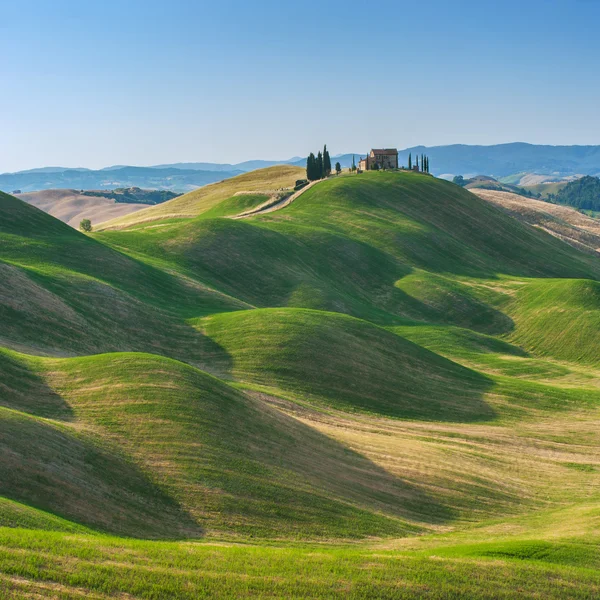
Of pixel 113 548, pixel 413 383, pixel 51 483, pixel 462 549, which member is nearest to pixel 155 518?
pixel 51 483

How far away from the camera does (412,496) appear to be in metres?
39.1

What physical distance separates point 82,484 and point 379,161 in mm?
141891

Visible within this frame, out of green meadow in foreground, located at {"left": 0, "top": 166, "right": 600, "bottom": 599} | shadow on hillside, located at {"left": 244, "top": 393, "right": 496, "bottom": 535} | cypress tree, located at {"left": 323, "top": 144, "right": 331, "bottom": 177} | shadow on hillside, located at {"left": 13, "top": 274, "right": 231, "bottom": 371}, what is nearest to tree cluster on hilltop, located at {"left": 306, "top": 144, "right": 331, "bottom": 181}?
cypress tree, located at {"left": 323, "top": 144, "right": 331, "bottom": 177}

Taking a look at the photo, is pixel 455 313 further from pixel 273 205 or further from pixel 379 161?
pixel 379 161

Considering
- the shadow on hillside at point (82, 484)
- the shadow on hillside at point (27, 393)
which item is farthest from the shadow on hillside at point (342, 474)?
the shadow on hillside at point (27, 393)

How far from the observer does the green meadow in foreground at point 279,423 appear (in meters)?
25.4

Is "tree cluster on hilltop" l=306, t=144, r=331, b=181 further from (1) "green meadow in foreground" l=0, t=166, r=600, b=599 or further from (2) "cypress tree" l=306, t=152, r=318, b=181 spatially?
(1) "green meadow in foreground" l=0, t=166, r=600, b=599

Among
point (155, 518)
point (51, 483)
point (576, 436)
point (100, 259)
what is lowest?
point (576, 436)

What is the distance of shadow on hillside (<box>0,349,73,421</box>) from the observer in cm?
3838

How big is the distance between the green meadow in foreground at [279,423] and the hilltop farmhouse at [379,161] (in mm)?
Result: 60580

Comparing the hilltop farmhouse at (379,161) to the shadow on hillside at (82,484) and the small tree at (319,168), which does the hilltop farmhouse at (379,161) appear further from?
the shadow on hillside at (82,484)

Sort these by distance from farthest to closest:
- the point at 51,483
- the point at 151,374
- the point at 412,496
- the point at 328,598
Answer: the point at 151,374 → the point at 412,496 → the point at 51,483 → the point at 328,598

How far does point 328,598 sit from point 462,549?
9.26 meters

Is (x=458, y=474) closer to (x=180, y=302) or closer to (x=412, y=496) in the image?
(x=412, y=496)
